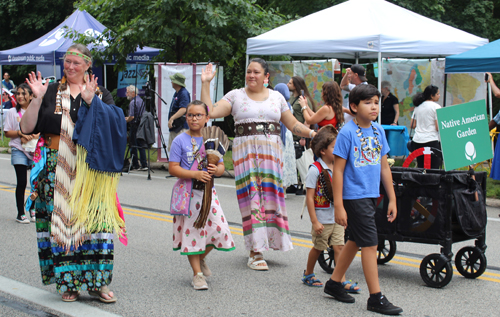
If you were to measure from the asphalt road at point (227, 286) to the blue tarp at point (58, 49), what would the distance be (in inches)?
408

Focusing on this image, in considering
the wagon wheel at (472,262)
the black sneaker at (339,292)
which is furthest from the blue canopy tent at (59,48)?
the black sneaker at (339,292)

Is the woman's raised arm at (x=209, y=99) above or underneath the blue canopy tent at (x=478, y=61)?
underneath

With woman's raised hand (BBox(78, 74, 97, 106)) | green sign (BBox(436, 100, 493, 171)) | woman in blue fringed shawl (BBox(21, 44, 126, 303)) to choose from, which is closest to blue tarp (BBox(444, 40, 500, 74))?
green sign (BBox(436, 100, 493, 171))

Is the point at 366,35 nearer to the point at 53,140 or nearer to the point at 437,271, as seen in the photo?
the point at 437,271

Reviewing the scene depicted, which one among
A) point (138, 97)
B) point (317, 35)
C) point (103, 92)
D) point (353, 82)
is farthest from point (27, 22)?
point (103, 92)

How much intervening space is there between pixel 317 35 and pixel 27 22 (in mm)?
22882

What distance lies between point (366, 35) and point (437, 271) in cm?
691

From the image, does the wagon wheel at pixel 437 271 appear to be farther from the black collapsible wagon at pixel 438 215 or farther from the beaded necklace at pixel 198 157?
the beaded necklace at pixel 198 157

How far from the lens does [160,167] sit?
48.4ft

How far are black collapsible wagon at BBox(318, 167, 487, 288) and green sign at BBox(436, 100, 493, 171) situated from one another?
0.15 metres

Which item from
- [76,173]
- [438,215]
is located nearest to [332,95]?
[438,215]

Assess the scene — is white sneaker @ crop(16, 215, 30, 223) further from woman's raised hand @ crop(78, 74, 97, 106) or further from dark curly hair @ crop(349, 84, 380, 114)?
dark curly hair @ crop(349, 84, 380, 114)

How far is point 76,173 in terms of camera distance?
14.3 feet

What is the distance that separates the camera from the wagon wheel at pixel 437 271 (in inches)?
193
